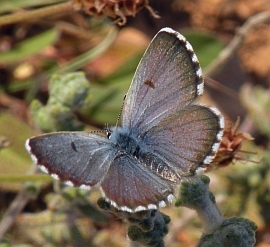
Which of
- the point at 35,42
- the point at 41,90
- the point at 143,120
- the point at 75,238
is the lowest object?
the point at 75,238

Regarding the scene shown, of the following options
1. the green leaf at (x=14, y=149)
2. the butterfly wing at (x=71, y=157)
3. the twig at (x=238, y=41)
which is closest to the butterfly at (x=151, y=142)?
the butterfly wing at (x=71, y=157)

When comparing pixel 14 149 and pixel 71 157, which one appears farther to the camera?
pixel 14 149

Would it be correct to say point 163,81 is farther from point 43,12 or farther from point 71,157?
point 43,12

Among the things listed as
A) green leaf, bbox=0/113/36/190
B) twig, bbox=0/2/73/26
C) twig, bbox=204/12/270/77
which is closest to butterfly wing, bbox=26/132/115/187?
twig, bbox=0/2/73/26

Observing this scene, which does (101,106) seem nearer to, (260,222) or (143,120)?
(260,222)

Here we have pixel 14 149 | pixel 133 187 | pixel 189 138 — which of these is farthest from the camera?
pixel 14 149

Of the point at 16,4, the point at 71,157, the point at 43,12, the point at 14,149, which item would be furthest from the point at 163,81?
the point at 16,4

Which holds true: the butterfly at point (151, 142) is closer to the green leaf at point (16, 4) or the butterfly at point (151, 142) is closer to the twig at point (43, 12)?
the twig at point (43, 12)

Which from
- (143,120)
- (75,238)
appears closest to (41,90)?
(75,238)
